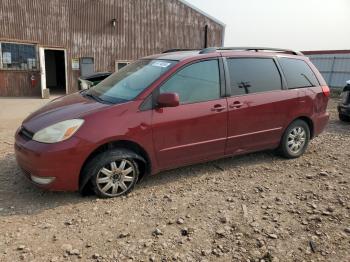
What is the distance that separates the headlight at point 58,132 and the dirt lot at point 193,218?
79 centimetres

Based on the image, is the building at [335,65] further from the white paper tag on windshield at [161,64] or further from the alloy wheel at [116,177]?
the alloy wheel at [116,177]

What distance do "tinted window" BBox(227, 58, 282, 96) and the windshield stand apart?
963mm

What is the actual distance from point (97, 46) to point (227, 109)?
44.7 ft

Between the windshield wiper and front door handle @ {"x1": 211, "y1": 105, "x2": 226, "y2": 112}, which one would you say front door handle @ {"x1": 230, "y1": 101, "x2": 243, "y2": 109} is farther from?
the windshield wiper

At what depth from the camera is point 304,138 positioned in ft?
18.1

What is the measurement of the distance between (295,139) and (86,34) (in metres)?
13.5

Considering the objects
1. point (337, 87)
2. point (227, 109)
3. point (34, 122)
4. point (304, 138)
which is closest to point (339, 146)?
point (304, 138)

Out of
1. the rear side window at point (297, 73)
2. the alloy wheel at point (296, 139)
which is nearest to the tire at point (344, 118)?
the rear side window at point (297, 73)

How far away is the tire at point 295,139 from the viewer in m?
5.28

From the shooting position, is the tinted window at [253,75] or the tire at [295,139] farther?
the tire at [295,139]


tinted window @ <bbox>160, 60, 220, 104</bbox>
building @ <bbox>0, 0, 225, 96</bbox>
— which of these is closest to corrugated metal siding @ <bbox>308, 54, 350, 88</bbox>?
building @ <bbox>0, 0, 225, 96</bbox>

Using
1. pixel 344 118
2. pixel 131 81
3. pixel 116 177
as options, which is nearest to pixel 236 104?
pixel 131 81

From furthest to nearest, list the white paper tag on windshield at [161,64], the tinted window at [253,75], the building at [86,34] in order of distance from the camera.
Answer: the building at [86,34] < the tinted window at [253,75] < the white paper tag on windshield at [161,64]

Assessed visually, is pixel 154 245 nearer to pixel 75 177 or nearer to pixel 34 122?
pixel 75 177
